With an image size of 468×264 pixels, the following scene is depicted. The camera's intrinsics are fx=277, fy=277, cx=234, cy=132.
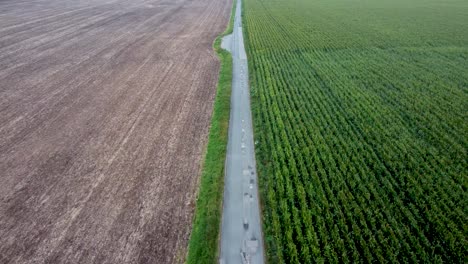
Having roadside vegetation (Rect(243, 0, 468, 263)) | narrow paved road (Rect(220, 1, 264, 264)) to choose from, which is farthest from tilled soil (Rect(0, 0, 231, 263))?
roadside vegetation (Rect(243, 0, 468, 263))

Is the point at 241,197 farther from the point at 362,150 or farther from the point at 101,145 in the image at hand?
the point at 101,145

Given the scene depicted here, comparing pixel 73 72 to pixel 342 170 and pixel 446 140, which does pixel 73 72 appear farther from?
pixel 446 140

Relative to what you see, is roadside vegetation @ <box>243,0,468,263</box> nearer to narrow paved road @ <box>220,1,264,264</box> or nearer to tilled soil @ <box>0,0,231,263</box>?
narrow paved road @ <box>220,1,264,264</box>

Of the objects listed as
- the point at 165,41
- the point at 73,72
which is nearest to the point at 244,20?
the point at 165,41

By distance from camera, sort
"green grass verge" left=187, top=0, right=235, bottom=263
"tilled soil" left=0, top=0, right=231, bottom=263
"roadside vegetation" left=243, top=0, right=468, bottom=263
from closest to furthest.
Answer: "green grass verge" left=187, top=0, right=235, bottom=263 → "roadside vegetation" left=243, top=0, right=468, bottom=263 → "tilled soil" left=0, top=0, right=231, bottom=263

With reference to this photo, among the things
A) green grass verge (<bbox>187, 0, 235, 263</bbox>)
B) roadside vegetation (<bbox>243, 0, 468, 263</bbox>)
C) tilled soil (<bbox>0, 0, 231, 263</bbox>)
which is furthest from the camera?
tilled soil (<bbox>0, 0, 231, 263</bbox>)

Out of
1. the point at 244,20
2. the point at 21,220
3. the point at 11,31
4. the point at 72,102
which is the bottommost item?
the point at 21,220
